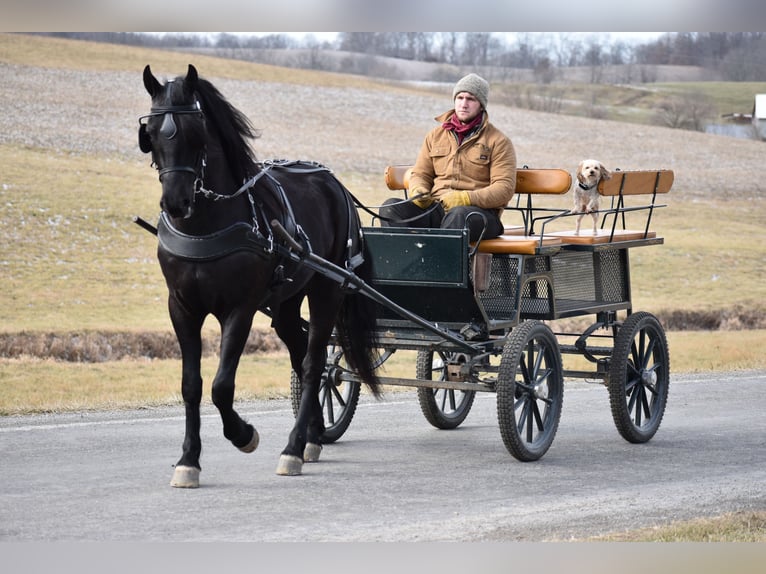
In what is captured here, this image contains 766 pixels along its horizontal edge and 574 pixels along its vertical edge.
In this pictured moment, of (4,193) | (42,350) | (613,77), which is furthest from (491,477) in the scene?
(613,77)

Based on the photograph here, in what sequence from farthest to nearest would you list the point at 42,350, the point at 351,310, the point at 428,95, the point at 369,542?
the point at 428,95 → the point at 42,350 → the point at 351,310 → the point at 369,542

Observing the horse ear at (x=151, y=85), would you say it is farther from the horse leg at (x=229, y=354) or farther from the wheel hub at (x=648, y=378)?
the wheel hub at (x=648, y=378)

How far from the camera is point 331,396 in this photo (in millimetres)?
7188

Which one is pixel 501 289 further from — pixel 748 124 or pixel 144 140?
pixel 748 124

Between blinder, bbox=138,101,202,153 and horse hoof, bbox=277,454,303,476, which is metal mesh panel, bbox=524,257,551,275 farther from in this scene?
blinder, bbox=138,101,202,153

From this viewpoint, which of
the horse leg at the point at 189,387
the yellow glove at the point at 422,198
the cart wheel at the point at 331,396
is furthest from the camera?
the cart wheel at the point at 331,396

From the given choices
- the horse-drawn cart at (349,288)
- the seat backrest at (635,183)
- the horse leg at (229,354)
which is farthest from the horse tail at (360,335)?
the seat backrest at (635,183)

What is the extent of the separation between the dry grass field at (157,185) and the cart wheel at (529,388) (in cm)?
366

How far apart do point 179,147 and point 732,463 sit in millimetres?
Result: 3694

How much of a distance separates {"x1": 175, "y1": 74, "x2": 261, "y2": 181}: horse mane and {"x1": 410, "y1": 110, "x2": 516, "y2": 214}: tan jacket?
1524 millimetres

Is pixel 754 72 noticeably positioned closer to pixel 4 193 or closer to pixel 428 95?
pixel 428 95

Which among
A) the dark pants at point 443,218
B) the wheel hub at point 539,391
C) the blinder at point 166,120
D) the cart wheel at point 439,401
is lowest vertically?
the cart wheel at point 439,401

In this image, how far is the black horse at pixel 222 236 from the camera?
17.3ft

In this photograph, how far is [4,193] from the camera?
13.2m
